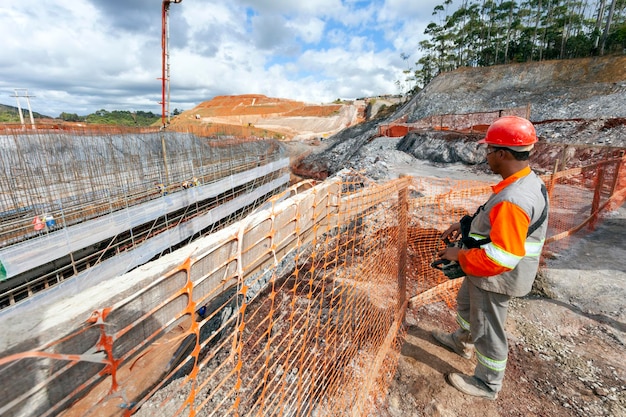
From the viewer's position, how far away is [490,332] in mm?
2281

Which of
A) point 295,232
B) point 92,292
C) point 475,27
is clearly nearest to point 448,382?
point 295,232

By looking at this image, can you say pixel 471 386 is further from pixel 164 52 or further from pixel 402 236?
pixel 164 52

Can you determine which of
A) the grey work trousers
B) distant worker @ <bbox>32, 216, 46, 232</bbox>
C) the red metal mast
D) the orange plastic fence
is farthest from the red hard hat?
the red metal mast

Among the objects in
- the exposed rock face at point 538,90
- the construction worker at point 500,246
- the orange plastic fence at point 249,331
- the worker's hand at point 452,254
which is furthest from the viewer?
the exposed rock face at point 538,90

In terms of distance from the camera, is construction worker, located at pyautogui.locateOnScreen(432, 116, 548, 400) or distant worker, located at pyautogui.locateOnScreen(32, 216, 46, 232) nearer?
construction worker, located at pyautogui.locateOnScreen(432, 116, 548, 400)

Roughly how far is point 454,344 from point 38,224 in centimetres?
842

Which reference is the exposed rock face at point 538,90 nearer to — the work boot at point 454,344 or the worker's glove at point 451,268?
the work boot at point 454,344

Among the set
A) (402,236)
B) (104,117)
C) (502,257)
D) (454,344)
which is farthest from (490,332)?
Result: (104,117)

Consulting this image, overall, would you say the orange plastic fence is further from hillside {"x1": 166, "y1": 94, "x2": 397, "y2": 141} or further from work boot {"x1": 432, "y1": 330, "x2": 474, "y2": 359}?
hillside {"x1": 166, "y1": 94, "x2": 397, "y2": 141}

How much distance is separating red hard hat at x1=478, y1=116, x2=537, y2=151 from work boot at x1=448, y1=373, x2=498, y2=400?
189 cm

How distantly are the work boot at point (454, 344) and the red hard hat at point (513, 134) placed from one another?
1832mm

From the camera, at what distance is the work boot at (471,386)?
2350mm

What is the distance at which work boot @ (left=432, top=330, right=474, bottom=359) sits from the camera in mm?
2762

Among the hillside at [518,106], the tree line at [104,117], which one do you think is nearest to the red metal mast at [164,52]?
the hillside at [518,106]
